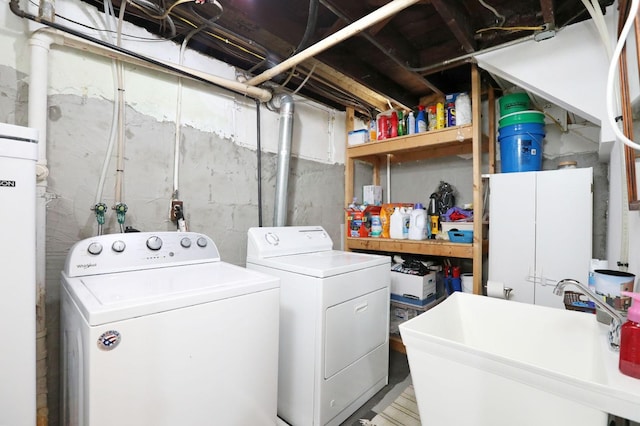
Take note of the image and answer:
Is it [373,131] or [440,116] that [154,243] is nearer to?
[373,131]

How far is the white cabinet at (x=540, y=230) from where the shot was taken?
1.80 m

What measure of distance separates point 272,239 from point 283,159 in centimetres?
62

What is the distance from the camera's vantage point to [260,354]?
1189 mm

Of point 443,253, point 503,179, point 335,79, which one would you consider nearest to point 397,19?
point 335,79

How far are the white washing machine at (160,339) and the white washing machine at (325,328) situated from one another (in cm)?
33

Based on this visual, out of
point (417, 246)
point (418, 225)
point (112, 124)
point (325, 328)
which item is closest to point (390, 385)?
point (325, 328)

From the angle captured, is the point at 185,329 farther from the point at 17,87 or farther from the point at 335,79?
the point at 335,79

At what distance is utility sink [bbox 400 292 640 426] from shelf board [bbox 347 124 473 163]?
4.56ft

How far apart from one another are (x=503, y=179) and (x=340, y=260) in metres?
1.29

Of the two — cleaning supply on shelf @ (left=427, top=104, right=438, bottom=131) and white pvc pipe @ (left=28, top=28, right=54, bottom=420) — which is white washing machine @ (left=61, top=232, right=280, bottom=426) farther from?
cleaning supply on shelf @ (left=427, top=104, right=438, bottom=131)

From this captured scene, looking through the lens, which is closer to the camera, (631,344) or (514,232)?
(631,344)

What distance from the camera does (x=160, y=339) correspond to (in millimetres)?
928

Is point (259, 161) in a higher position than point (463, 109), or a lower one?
lower

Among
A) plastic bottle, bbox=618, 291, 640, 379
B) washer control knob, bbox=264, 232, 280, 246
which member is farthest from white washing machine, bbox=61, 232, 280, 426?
plastic bottle, bbox=618, 291, 640, 379
